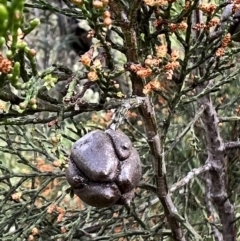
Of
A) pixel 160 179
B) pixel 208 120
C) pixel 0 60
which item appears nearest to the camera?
pixel 0 60

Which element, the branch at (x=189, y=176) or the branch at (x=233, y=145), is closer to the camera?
the branch at (x=189, y=176)

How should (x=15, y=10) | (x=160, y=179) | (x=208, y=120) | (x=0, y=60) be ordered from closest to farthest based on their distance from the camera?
(x=15, y=10) → (x=0, y=60) → (x=160, y=179) → (x=208, y=120)

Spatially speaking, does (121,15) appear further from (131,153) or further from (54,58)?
(54,58)

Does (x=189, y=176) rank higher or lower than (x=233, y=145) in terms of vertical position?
lower

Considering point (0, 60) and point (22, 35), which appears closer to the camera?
point (0, 60)

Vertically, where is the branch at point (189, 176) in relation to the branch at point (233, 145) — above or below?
below

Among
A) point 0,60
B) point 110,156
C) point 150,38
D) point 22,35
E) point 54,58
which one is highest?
point 54,58

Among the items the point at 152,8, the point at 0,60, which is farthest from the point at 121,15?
the point at 0,60

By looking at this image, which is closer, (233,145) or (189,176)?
(189,176)

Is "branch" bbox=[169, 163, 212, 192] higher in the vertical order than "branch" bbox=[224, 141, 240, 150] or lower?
lower

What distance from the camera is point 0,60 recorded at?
1.46 meters

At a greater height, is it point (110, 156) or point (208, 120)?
point (208, 120)

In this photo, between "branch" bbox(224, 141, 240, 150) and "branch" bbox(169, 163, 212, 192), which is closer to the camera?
"branch" bbox(169, 163, 212, 192)

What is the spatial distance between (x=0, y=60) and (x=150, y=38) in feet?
2.42
